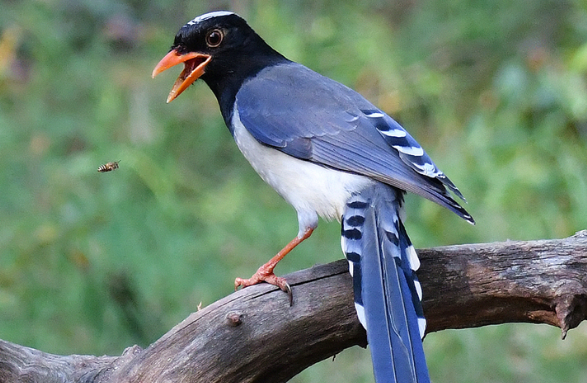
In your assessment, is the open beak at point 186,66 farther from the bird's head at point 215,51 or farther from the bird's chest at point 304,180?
the bird's chest at point 304,180

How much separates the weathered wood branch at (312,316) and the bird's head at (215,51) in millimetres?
1392

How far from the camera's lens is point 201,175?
280 inches

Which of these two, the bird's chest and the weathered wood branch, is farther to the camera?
the bird's chest

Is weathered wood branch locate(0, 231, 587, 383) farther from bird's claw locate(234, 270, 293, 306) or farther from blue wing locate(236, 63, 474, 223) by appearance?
blue wing locate(236, 63, 474, 223)

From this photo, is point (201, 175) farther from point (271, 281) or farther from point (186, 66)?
point (271, 281)

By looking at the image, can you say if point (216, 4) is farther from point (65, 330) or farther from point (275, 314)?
point (275, 314)

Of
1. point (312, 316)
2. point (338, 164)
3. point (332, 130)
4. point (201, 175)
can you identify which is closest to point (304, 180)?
point (338, 164)

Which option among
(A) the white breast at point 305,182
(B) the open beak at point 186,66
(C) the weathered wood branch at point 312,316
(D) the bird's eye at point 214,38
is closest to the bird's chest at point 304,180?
(A) the white breast at point 305,182

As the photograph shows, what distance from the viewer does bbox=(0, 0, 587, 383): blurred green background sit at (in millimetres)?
5133

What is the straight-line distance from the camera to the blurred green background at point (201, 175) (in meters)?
5.13

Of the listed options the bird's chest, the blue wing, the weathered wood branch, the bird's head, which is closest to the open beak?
the bird's head

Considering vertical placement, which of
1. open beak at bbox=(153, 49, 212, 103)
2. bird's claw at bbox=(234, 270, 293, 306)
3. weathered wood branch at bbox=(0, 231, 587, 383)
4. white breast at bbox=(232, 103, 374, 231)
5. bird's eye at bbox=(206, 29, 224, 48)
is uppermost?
bird's eye at bbox=(206, 29, 224, 48)

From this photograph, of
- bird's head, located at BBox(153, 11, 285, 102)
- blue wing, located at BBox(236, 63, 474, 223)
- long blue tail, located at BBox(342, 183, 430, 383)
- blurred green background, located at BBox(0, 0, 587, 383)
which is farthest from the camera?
blurred green background, located at BBox(0, 0, 587, 383)

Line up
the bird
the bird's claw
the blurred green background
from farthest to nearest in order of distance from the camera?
the blurred green background < the bird's claw < the bird
